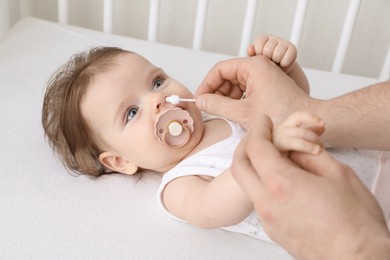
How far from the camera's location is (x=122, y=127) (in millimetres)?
938

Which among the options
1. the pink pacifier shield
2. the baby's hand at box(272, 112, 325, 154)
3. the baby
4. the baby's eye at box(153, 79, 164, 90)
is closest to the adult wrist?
the baby's hand at box(272, 112, 325, 154)

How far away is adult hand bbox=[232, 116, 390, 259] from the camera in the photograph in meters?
0.53

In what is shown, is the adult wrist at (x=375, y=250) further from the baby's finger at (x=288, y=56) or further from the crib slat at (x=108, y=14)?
the crib slat at (x=108, y=14)

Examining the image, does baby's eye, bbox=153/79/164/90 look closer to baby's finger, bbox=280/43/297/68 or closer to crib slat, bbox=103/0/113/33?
baby's finger, bbox=280/43/297/68

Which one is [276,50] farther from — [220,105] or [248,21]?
[248,21]

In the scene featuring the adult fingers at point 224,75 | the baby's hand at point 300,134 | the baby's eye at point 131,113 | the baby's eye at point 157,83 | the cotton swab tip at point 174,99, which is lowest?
the baby's eye at point 131,113

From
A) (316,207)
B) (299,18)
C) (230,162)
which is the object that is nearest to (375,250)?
(316,207)

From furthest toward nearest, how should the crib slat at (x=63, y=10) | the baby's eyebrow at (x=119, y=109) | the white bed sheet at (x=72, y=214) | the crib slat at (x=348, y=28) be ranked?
the crib slat at (x=63, y=10) → the crib slat at (x=348, y=28) → the baby's eyebrow at (x=119, y=109) → the white bed sheet at (x=72, y=214)

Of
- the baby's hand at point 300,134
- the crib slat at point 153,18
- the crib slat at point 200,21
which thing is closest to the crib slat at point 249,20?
the crib slat at point 200,21

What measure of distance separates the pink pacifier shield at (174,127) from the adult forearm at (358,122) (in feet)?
0.68

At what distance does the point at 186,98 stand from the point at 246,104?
12 cm

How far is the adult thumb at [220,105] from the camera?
0.88m

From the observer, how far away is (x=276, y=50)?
95 centimetres

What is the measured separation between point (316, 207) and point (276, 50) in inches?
18.2
